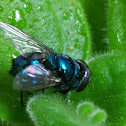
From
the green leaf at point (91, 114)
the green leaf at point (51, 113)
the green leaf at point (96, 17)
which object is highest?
the green leaf at point (96, 17)

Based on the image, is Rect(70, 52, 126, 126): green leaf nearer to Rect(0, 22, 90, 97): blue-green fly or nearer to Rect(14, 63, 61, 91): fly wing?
Rect(0, 22, 90, 97): blue-green fly

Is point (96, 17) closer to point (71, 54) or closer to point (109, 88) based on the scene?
point (71, 54)

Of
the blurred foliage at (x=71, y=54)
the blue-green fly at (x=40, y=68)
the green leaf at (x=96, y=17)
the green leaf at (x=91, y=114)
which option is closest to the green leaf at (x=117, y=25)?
the blurred foliage at (x=71, y=54)

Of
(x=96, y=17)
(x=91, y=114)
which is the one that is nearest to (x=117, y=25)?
(x=96, y=17)

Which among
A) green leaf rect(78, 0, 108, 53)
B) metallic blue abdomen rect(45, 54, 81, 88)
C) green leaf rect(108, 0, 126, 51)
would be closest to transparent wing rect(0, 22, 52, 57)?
metallic blue abdomen rect(45, 54, 81, 88)

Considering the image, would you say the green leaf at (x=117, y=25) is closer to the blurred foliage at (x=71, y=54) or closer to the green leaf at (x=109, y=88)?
the blurred foliage at (x=71, y=54)

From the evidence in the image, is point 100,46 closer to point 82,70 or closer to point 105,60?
point 105,60

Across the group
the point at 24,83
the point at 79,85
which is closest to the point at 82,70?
the point at 79,85
